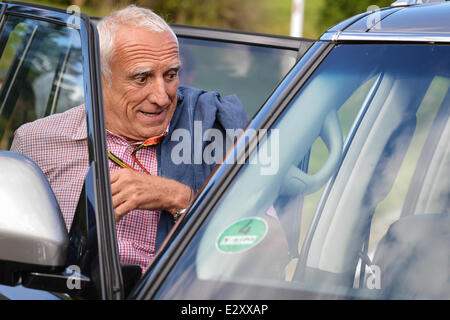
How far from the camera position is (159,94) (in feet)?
8.91

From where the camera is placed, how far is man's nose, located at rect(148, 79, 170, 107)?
8.91ft

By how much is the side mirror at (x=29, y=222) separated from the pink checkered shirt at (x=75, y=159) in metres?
0.47

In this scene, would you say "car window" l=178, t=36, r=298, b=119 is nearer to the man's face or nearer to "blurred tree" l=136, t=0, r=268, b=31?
the man's face

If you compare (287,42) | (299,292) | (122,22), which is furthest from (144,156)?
(299,292)

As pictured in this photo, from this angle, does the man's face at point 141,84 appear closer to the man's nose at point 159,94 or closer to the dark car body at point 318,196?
the man's nose at point 159,94

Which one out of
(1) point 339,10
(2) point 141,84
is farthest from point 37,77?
(1) point 339,10

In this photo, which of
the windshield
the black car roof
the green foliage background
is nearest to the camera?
the windshield

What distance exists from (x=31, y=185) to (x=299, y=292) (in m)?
0.59

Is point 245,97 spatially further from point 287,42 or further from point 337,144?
point 337,144

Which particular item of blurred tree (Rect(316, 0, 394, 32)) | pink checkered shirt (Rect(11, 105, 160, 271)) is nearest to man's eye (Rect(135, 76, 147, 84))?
pink checkered shirt (Rect(11, 105, 160, 271))

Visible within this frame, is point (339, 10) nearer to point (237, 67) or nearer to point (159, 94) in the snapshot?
point (237, 67)

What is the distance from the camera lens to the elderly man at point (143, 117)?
2.51m

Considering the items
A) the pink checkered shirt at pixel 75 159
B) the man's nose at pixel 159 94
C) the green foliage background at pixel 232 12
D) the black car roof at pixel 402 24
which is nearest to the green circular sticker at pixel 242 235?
the black car roof at pixel 402 24

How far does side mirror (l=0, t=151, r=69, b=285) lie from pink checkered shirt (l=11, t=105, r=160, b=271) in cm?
47
